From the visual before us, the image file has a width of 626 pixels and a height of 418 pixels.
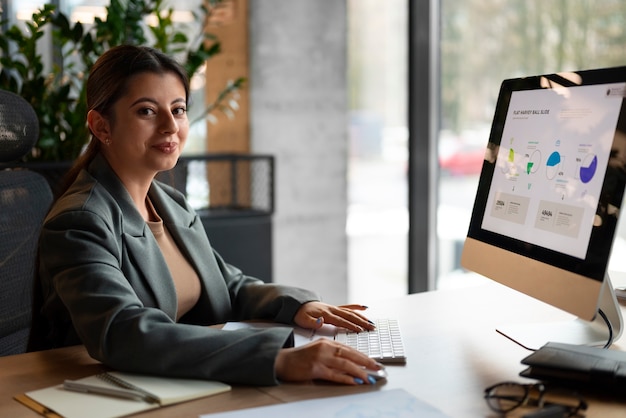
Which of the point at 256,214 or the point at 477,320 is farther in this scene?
the point at 256,214

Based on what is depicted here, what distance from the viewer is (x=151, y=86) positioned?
161 centimetres

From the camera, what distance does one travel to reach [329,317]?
157cm

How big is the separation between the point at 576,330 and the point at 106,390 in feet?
2.82

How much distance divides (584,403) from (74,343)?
37.0 inches

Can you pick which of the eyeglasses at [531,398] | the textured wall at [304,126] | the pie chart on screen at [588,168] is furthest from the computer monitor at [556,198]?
the textured wall at [304,126]

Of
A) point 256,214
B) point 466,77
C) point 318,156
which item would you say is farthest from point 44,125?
point 466,77

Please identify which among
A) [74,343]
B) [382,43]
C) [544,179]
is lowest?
[74,343]

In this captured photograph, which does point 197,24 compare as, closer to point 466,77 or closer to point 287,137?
point 287,137

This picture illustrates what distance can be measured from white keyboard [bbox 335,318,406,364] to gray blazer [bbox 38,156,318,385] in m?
0.15

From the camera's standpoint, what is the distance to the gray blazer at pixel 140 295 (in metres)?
1.25

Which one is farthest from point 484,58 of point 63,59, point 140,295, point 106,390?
point 106,390

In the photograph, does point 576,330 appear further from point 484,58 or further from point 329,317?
point 484,58

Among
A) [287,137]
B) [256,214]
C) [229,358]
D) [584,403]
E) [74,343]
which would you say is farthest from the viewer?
[287,137]

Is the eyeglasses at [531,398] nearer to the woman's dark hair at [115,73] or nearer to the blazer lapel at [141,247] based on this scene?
the blazer lapel at [141,247]
